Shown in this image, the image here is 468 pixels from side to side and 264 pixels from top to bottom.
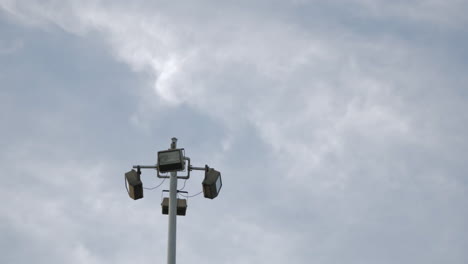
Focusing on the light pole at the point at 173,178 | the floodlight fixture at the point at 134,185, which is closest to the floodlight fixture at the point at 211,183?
the light pole at the point at 173,178

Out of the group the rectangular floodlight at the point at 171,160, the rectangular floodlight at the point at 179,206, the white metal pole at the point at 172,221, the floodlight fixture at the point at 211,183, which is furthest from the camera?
the rectangular floodlight at the point at 179,206

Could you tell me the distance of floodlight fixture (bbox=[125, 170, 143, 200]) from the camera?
16.4 meters

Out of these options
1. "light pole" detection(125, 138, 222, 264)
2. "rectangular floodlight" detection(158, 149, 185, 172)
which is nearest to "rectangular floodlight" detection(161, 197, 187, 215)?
"light pole" detection(125, 138, 222, 264)

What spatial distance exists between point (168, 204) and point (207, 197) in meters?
0.84

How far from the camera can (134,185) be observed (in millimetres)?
16328

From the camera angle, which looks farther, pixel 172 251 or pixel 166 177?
pixel 166 177

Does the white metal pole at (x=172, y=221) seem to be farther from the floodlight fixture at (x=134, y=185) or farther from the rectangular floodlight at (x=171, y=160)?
the floodlight fixture at (x=134, y=185)

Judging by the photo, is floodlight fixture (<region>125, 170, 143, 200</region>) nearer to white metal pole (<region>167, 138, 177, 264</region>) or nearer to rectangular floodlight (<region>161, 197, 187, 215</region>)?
rectangular floodlight (<region>161, 197, 187, 215</region>)

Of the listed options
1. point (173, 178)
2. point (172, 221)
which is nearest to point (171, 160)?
point (173, 178)

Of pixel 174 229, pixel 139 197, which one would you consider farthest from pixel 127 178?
pixel 174 229

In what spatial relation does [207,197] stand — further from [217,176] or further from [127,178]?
[127,178]

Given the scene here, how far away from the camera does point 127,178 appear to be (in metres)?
16.5

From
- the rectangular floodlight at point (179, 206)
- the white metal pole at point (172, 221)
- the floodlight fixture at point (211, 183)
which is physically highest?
the floodlight fixture at point (211, 183)

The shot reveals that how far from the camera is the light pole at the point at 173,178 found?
52.3 feet
